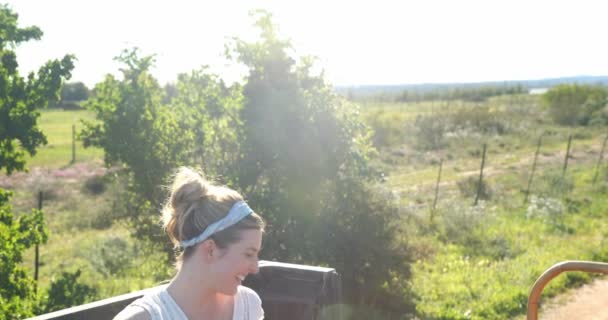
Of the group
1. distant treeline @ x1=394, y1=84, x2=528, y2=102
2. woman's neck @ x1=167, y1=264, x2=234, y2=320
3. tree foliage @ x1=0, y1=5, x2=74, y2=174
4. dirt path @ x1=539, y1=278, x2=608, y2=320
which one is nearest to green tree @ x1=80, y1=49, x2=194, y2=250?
tree foliage @ x1=0, y1=5, x2=74, y2=174

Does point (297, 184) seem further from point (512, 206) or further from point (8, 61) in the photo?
point (512, 206)

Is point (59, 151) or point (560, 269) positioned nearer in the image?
point (560, 269)

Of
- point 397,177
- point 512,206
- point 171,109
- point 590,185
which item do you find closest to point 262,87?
point 171,109

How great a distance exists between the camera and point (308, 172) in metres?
7.22

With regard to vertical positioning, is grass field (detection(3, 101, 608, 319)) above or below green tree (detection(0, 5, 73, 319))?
below

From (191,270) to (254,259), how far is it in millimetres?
237

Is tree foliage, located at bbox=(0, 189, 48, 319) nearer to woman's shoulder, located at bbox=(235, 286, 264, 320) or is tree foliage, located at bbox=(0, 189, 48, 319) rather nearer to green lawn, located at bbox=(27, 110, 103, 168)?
woman's shoulder, located at bbox=(235, 286, 264, 320)

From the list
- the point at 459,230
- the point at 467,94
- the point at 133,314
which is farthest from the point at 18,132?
the point at 467,94

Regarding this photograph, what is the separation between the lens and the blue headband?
2.32 metres

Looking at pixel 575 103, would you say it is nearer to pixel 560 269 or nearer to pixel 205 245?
pixel 560 269

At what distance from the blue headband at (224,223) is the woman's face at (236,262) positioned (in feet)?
0.21

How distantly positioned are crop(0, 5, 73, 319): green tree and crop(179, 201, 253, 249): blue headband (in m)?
3.41

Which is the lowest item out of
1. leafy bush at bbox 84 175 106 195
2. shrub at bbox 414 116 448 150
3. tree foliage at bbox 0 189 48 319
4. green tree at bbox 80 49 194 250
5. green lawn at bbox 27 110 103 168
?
green lawn at bbox 27 110 103 168

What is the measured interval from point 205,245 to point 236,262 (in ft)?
0.44
